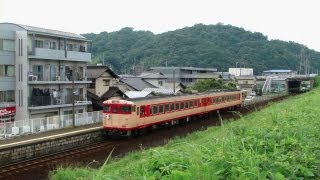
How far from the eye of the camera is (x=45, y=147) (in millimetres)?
19922

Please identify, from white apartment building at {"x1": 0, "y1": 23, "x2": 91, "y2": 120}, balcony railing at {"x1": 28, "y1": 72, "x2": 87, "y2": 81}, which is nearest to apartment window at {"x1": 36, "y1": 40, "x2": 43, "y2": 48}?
white apartment building at {"x1": 0, "y1": 23, "x2": 91, "y2": 120}

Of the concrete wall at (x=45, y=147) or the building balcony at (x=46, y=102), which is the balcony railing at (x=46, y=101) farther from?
the concrete wall at (x=45, y=147)

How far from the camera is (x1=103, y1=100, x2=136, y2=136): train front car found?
2195 centimetres

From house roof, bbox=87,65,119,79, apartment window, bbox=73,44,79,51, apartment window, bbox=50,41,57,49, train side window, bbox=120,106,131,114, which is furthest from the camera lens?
house roof, bbox=87,65,119,79

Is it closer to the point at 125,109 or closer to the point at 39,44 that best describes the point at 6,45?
the point at 39,44

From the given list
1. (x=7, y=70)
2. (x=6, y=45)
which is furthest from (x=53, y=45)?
(x=7, y=70)

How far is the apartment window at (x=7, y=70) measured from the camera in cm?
2658

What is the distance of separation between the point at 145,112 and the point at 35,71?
941cm

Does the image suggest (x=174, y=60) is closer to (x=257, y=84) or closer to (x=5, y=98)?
(x=257, y=84)

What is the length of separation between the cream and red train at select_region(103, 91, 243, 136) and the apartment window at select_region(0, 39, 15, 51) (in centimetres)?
838

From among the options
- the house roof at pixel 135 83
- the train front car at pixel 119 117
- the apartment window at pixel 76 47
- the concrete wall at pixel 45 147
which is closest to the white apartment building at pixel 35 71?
the apartment window at pixel 76 47

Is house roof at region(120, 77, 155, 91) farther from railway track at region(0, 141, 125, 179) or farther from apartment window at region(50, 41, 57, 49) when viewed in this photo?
railway track at region(0, 141, 125, 179)

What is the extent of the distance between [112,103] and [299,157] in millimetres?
18639

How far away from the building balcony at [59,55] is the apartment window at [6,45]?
51.8 inches
